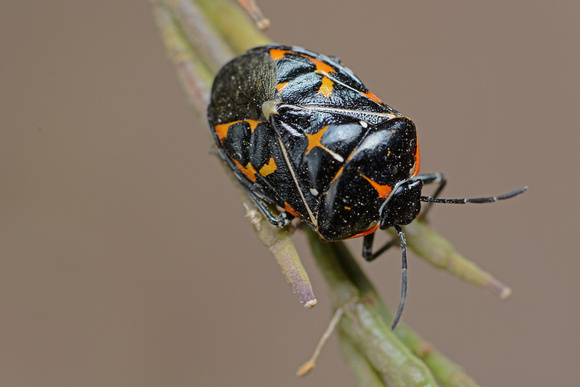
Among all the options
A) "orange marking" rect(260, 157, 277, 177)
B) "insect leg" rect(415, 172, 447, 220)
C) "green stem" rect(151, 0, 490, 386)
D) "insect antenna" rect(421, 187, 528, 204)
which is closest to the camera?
"green stem" rect(151, 0, 490, 386)

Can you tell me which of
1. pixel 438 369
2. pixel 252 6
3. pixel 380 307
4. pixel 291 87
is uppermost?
pixel 252 6

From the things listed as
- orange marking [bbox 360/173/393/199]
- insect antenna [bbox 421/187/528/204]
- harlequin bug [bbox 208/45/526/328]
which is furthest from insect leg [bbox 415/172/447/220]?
orange marking [bbox 360/173/393/199]

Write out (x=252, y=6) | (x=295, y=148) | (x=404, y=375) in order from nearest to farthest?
(x=404, y=375)
(x=295, y=148)
(x=252, y=6)

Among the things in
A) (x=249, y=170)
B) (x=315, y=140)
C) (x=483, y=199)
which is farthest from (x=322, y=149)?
(x=483, y=199)

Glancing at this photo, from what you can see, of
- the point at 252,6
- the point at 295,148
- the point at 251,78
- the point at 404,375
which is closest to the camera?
the point at 404,375

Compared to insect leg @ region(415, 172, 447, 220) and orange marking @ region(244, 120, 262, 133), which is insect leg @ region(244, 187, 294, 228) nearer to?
orange marking @ region(244, 120, 262, 133)

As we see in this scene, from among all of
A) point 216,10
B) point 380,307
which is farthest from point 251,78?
point 380,307

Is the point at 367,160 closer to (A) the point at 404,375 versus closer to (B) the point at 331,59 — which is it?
(B) the point at 331,59
